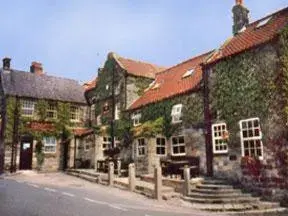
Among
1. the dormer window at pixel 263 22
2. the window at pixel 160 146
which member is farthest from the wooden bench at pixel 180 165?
the dormer window at pixel 263 22

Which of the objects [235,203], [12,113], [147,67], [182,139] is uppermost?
[147,67]

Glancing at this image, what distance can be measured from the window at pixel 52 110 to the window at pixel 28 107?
1.52 meters

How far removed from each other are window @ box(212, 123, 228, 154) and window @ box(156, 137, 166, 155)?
16.8ft

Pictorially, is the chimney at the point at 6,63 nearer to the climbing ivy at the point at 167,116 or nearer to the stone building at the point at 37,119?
the stone building at the point at 37,119

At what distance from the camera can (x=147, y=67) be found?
105ft

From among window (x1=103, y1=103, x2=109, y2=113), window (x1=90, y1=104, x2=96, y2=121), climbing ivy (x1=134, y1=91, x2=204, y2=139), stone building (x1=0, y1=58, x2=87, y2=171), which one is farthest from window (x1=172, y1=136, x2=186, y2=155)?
window (x1=90, y1=104, x2=96, y2=121)

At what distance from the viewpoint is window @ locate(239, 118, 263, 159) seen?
16.7 metres

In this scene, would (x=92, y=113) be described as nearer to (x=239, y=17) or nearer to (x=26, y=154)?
(x=26, y=154)

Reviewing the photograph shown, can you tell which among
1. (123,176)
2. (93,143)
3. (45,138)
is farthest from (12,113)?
(123,176)

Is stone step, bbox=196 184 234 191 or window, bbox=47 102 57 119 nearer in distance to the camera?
stone step, bbox=196 184 234 191

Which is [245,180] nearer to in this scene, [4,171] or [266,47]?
[266,47]

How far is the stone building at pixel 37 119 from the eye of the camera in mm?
29344

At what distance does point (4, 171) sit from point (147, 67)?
50.6ft

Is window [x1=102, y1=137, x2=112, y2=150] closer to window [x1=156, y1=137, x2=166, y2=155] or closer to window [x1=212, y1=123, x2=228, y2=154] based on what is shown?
window [x1=156, y1=137, x2=166, y2=155]
